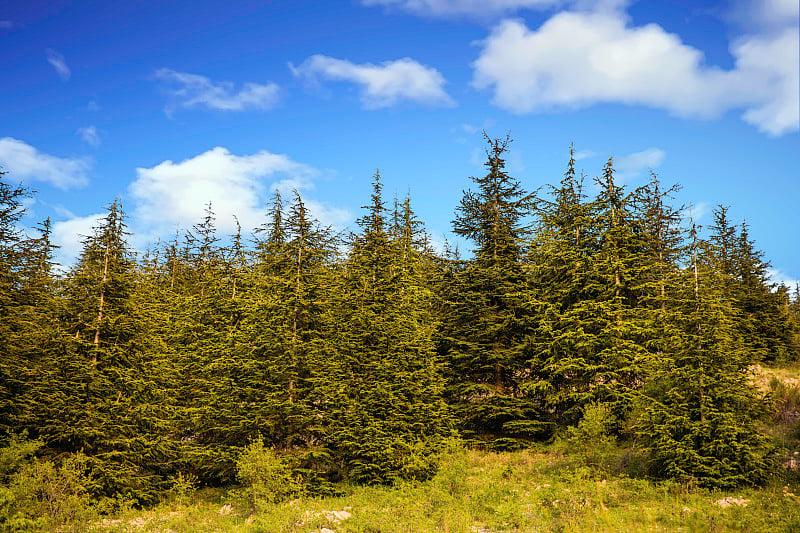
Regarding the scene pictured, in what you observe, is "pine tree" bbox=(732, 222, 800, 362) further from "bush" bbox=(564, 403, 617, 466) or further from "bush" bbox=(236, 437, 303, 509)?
"bush" bbox=(236, 437, 303, 509)

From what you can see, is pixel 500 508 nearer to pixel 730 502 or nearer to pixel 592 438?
pixel 592 438

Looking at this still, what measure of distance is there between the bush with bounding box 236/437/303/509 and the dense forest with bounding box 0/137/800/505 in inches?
45.1

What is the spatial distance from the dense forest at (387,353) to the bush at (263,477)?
1.15 m

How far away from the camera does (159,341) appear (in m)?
19.6

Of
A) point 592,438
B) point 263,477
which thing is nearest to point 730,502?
point 592,438

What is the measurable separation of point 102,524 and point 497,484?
13284mm

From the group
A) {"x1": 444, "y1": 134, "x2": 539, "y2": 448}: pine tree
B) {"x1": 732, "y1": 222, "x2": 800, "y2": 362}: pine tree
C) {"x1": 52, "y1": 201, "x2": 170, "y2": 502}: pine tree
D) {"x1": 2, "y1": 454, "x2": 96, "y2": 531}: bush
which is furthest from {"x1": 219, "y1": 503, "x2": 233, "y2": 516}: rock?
{"x1": 732, "y1": 222, "x2": 800, "y2": 362}: pine tree

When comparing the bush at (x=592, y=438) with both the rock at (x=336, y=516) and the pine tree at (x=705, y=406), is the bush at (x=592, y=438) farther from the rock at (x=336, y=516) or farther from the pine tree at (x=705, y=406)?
the rock at (x=336, y=516)

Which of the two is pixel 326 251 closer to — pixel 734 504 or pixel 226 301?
pixel 226 301

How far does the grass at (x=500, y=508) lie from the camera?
12555 millimetres

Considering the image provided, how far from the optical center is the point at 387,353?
20.1m

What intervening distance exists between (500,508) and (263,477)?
8479 millimetres

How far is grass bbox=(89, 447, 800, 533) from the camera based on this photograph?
1255cm

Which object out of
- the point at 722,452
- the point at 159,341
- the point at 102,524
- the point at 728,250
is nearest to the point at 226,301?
the point at 159,341
